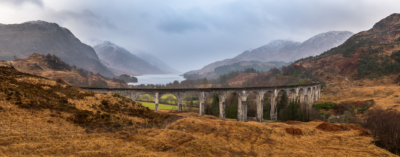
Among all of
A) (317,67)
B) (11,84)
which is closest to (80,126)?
(11,84)

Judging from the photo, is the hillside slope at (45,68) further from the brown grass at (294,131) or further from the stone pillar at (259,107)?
the brown grass at (294,131)

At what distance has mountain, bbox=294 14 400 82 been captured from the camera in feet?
308

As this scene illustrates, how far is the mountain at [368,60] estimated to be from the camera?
93.9m

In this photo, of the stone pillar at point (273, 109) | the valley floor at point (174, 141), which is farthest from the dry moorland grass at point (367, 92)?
the valley floor at point (174, 141)

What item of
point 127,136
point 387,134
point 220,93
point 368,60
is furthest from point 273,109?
point 368,60

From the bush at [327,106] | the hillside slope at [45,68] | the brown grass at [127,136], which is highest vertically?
the hillside slope at [45,68]

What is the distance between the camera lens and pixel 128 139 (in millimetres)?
18047

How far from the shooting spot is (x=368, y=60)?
106000mm

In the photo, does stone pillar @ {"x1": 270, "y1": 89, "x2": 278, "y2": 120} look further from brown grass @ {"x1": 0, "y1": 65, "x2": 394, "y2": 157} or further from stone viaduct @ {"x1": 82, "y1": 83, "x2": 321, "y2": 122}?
brown grass @ {"x1": 0, "y1": 65, "x2": 394, "y2": 157}

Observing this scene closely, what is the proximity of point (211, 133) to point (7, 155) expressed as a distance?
59.8ft

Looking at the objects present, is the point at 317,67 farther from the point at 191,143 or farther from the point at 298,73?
the point at 191,143

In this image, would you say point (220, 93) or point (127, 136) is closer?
point (127, 136)

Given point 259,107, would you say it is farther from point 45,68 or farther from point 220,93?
point 45,68

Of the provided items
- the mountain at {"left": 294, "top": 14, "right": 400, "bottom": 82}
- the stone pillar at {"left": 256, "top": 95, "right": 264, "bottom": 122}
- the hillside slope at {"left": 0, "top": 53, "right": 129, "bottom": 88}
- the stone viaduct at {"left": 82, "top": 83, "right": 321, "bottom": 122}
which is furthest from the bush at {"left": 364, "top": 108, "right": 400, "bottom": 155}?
the hillside slope at {"left": 0, "top": 53, "right": 129, "bottom": 88}
